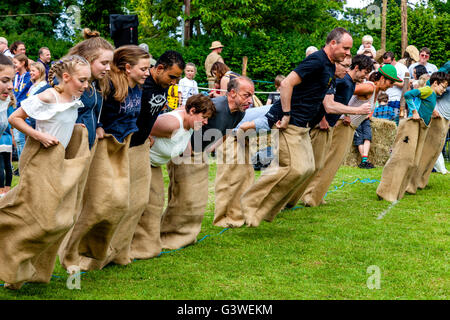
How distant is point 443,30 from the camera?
98.2 feet

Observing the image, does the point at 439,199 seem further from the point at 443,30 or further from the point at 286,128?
the point at 443,30

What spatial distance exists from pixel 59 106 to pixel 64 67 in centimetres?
30

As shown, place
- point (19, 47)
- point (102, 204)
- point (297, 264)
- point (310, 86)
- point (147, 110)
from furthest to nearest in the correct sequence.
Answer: point (19, 47) < point (310, 86) < point (297, 264) < point (147, 110) < point (102, 204)

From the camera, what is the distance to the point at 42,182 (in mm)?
4383

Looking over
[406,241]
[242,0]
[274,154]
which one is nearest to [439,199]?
[406,241]

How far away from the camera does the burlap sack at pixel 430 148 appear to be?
1040cm

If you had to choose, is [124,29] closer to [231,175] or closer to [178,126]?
[231,175]

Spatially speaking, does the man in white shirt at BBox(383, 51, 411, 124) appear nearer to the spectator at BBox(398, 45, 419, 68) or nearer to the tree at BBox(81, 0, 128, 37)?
the spectator at BBox(398, 45, 419, 68)

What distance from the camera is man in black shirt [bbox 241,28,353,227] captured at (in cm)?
680

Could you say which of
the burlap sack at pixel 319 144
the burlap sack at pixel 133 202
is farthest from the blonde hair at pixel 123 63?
the burlap sack at pixel 319 144

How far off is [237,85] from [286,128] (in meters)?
0.76

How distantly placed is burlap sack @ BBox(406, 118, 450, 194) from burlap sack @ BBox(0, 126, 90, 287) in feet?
24.0

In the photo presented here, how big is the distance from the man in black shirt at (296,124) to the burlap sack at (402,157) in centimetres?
296

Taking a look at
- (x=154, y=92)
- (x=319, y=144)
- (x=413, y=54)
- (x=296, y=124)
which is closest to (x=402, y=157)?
(x=319, y=144)
